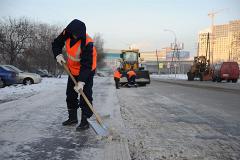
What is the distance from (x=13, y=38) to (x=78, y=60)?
99.6 feet

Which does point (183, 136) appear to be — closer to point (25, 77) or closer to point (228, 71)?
point (25, 77)

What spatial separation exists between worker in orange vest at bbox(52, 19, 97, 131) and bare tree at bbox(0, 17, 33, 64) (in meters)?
26.9

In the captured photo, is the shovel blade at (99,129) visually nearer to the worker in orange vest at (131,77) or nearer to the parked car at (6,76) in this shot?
the parked car at (6,76)

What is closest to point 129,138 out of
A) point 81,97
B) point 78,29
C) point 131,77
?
point 81,97

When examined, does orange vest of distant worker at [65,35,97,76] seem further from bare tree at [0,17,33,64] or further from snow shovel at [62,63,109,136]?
bare tree at [0,17,33,64]

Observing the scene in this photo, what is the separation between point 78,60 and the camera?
16.2 ft

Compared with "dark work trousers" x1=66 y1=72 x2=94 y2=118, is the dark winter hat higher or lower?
higher

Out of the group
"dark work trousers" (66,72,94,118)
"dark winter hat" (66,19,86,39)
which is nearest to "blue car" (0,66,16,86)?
"dark work trousers" (66,72,94,118)

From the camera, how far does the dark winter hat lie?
4711 millimetres

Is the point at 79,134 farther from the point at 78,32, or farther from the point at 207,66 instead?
the point at 207,66

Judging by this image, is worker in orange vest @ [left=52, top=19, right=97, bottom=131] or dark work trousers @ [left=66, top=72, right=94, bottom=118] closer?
worker in orange vest @ [left=52, top=19, right=97, bottom=131]

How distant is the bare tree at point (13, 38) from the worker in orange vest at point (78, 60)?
2694 centimetres

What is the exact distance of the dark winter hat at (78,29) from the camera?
185 inches

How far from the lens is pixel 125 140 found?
427 centimetres
